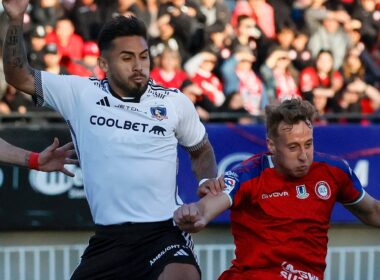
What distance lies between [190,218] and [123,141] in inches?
43.1

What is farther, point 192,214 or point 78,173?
point 78,173

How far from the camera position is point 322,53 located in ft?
40.9

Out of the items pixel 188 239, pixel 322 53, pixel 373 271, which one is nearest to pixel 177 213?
pixel 188 239

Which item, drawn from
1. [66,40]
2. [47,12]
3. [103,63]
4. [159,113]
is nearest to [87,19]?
[47,12]

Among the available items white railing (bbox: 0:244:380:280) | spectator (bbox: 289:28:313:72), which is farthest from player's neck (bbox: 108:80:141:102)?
spectator (bbox: 289:28:313:72)

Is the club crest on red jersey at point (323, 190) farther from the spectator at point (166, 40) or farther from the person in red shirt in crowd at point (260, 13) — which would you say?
the person in red shirt in crowd at point (260, 13)

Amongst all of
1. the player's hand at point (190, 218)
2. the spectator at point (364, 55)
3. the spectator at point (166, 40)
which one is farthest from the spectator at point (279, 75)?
the player's hand at point (190, 218)

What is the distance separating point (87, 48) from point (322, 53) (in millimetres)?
3116

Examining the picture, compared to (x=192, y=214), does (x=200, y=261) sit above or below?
below

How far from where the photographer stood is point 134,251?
596cm

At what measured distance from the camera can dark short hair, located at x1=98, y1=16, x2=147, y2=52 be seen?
602 centimetres

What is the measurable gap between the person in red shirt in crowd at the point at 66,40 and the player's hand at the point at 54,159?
5402 mm

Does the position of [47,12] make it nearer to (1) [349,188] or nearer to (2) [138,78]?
(2) [138,78]

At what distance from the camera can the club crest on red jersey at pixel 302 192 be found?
550 centimetres
